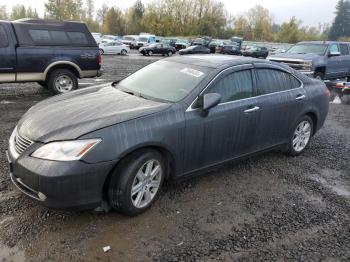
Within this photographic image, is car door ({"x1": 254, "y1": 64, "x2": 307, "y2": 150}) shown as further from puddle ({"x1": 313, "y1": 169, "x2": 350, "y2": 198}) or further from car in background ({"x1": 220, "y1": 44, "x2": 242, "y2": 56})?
car in background ({"x1": 220, "y1": 44, "x2": 242, "y2": 56})

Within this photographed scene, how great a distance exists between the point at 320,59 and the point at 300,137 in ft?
27.3

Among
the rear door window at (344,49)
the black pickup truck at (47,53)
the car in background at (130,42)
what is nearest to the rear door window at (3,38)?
the black pickup truck at (47,53)

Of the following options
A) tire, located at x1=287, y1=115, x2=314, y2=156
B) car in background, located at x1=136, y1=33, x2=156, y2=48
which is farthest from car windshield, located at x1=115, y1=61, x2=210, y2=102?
car in background, located at x1=136, y1=33, x2=156, y2=48

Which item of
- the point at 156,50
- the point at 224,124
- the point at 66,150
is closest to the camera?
the point at 66,150

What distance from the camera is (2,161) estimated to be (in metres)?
4.62

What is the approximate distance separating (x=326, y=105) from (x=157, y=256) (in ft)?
13.8

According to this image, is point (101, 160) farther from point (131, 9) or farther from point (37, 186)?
point (131, 9)

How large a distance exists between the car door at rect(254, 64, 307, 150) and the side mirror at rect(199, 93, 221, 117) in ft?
2.91

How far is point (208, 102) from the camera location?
3.70 metres

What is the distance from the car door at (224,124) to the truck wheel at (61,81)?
5.84 metres

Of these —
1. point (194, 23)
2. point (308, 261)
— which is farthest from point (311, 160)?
point (194, 23)

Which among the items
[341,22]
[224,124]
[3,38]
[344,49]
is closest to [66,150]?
[224,124]

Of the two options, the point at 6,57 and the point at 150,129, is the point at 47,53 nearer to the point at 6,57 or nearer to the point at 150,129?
the point at 6,57

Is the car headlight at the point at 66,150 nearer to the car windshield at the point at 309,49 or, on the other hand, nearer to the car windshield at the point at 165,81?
the car windshield at the point at 165,81
